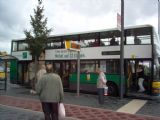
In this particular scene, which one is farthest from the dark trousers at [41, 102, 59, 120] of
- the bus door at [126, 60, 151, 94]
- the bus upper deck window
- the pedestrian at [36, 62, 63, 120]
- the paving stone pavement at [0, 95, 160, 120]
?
the bus upper deck window

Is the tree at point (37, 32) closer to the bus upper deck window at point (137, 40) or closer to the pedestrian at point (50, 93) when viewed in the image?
the bus upper deck window at point (137, 40)

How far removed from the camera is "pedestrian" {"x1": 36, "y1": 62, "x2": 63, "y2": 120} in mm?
7270

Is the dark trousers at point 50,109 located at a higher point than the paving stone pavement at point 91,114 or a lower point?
higher

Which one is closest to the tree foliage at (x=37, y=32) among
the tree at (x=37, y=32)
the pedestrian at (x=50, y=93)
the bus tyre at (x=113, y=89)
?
the tree at (x=37, y=32)

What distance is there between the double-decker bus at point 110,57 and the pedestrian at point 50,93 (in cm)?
939

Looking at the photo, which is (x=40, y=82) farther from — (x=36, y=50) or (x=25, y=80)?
(x=25, y=80)

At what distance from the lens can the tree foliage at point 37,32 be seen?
63.0ft

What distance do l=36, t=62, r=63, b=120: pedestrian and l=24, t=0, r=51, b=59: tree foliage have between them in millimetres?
12094

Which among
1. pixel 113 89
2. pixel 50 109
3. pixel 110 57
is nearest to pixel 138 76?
pixel 113 89

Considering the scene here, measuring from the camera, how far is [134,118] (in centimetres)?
959

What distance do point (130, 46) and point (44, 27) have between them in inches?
245

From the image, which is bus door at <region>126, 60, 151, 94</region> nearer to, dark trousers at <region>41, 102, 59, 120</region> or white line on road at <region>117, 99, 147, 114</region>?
white line on road at <region>117, 99, 147, 114</region>

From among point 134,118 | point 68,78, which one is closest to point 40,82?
point 134,118

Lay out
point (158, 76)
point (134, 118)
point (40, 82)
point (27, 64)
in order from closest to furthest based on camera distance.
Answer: point (40, 82), point (134, 118), point (158, 76), point (27, 64)
